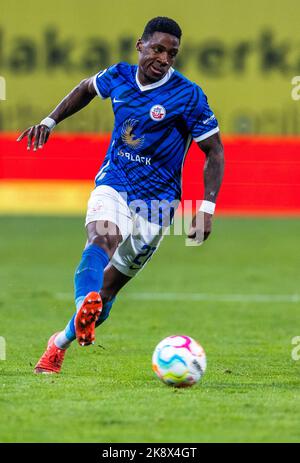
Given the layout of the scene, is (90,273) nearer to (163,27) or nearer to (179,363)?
(179,363)

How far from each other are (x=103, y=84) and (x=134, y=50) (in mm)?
17754

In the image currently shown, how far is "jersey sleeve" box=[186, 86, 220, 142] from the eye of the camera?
307 inches

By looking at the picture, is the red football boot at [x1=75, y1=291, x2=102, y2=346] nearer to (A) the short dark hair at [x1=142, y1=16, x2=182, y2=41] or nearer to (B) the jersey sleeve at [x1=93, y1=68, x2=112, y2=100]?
(B) the jersey sleeve at [x1=93, y1=68, x2=112, y2=100]

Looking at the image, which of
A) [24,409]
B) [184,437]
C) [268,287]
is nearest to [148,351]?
[24,409]

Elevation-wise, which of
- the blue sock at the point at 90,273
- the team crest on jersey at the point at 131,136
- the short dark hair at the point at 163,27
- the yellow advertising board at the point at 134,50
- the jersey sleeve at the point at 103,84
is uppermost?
the yellow advertising board at the point at 134,50

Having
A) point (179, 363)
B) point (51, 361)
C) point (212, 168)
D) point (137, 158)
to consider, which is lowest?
point (179, 363)

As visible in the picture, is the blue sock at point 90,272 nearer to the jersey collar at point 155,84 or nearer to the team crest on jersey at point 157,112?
the team crest on jersey at point 157,112

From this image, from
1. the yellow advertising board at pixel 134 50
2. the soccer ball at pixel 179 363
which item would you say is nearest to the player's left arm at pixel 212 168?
the soccer ball at pixel 179 363

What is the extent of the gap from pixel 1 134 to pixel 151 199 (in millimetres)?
17495

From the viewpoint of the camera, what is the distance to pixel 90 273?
7.09 metres

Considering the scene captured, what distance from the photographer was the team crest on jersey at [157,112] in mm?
7832

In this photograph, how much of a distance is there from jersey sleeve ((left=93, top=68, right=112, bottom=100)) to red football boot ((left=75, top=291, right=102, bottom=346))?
1.93 metres

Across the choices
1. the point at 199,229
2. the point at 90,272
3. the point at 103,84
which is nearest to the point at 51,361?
the point at 90,272

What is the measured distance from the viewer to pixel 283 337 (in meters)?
10.4
